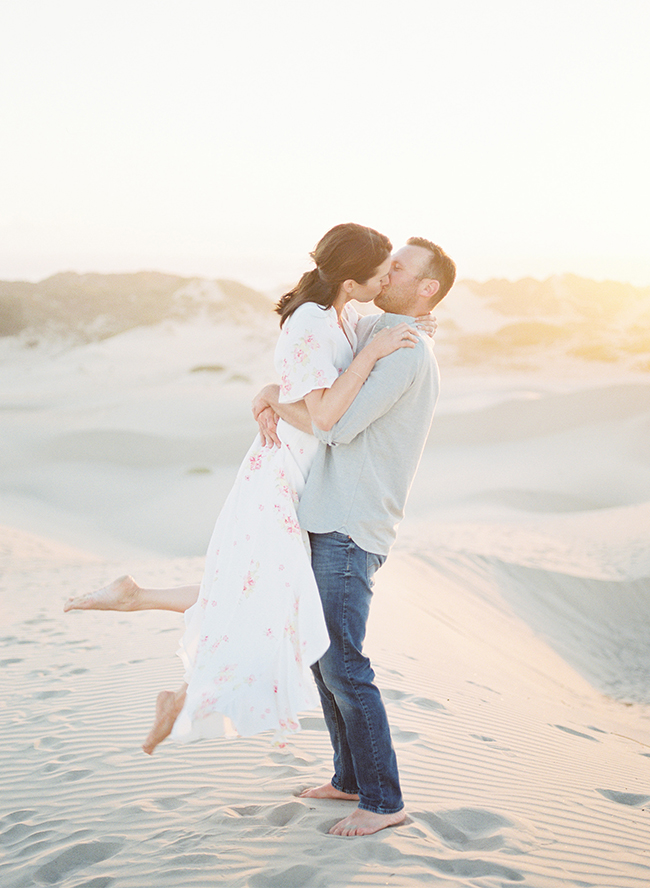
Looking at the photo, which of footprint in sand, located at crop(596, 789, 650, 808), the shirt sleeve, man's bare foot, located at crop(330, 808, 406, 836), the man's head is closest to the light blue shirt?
the shirt sleeve

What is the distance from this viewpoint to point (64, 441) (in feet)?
81.3

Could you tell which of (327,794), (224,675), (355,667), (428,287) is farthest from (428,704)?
(428,287)

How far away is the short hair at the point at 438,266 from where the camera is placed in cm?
315

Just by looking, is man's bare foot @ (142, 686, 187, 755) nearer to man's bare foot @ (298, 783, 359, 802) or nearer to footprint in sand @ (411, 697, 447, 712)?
man's bare foot @ (298, 783, 359, 802)

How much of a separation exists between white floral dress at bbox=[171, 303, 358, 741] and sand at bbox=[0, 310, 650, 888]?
0.60 metres

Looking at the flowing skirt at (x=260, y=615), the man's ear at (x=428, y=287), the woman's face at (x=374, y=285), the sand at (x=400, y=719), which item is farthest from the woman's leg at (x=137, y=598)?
the man's ear at (x=428, y=287)

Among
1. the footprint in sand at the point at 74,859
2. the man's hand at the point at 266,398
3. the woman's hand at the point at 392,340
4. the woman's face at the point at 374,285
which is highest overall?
the woman's face at the point at 374,285

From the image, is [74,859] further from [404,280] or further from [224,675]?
[404,280]

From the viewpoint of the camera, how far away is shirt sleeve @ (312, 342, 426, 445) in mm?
2830

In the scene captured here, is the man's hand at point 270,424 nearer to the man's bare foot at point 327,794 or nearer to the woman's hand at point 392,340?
the woman's hand at point 392,340

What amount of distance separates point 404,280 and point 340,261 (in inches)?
13.7

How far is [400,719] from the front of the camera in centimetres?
464

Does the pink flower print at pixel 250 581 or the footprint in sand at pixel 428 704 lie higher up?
the pink flower print at pixel 250 581

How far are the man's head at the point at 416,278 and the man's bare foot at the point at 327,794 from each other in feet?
6.85
